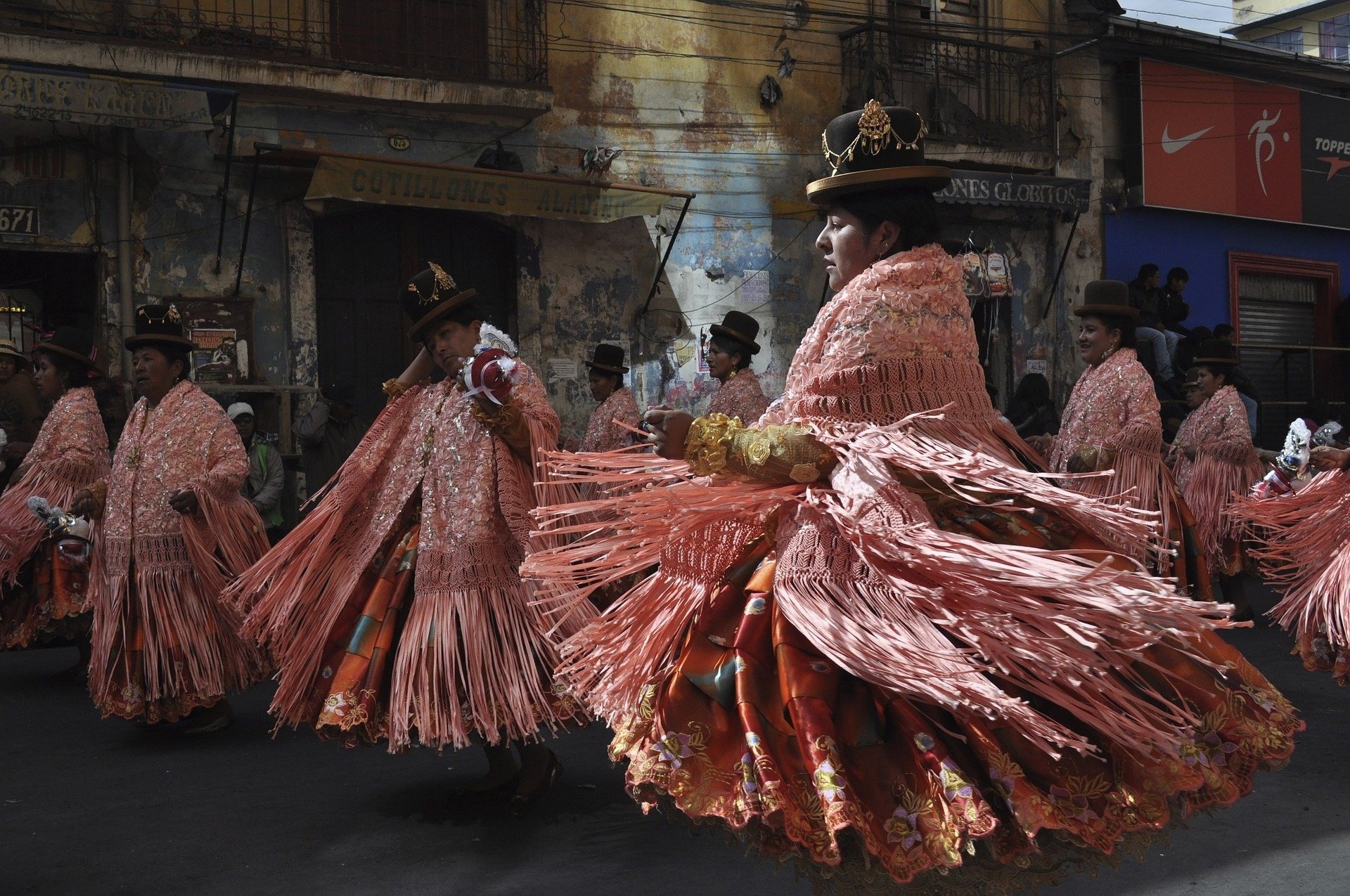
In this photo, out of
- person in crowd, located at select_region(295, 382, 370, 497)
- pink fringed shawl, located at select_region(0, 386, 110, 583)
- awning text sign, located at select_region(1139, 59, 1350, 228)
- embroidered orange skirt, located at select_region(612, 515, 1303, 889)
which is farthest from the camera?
awning text sign, located at select_region(1139, 59, 1350, 228)

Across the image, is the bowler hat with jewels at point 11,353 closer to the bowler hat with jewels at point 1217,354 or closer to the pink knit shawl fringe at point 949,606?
the pink knit shawl fringe at point 949,606

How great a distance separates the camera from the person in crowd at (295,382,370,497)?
10773mm

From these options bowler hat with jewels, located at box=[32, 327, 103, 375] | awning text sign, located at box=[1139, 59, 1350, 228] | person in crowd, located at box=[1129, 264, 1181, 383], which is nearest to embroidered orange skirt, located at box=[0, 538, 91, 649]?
bowler hat with jewels, located at box=[32, 327, 103, 375]

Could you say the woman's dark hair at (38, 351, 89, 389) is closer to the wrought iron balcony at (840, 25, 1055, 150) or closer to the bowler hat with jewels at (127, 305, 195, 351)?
the bowler hat with jewels at (127, 305, 195, 351)

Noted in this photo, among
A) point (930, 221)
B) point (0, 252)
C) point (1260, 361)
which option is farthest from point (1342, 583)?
point (1260, 361)

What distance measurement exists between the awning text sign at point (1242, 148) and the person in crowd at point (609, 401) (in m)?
9.93

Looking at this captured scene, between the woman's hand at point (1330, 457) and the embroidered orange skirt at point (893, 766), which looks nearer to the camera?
the embroidered orange skirt at point (893, 766)

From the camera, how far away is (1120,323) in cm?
701

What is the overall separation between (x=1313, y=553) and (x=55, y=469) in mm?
6490

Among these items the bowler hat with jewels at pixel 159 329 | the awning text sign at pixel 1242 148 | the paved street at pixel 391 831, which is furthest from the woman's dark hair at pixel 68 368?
the awning text sign at pixel 1242 148

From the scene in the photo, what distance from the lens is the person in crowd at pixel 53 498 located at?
7.50 m

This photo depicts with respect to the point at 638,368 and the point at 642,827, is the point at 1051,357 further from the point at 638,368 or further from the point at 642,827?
the point at 642,827

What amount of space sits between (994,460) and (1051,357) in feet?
48.6

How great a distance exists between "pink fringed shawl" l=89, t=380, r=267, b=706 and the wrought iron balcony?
10495 millimetres
